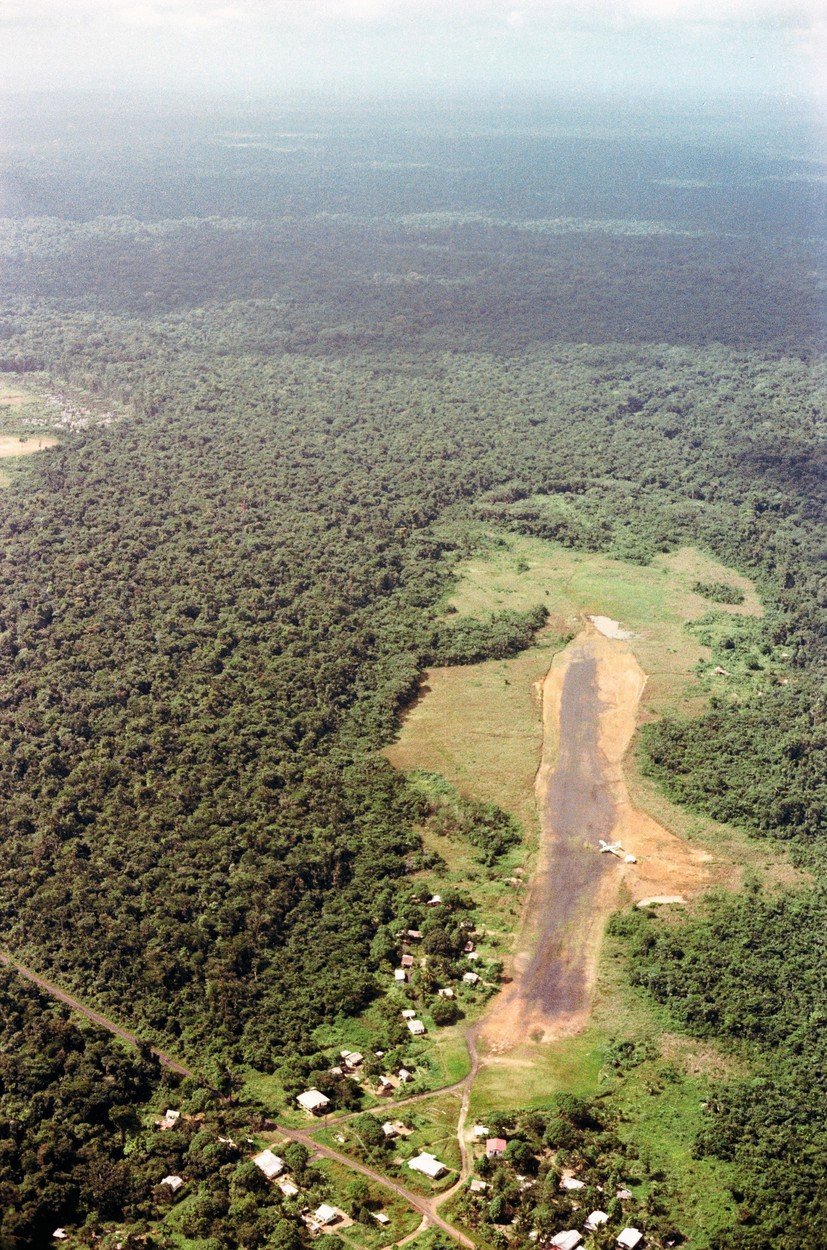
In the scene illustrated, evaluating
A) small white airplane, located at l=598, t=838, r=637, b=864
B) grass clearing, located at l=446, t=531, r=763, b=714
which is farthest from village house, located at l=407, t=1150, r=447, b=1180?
grass clearing, located at l=446, t=531, r=763, b=714

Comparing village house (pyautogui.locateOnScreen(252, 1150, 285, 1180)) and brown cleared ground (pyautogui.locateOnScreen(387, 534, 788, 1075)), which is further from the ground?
brown cleared ground (pyautogui.locateOnScreen(387, 534, 788, 1075))

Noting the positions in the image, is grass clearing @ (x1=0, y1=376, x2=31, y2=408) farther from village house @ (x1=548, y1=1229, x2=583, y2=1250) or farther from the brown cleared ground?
village house @ (x1=548, y1=1229, x2=583, y2=1250)

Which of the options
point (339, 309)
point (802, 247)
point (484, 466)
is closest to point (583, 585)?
point (484, 466)

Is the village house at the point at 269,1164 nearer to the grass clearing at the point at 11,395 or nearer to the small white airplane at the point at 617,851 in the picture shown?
the small white airplane at the point at 617,851

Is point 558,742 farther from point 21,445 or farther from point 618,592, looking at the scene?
point 21,445

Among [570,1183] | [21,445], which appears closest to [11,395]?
[21,445]

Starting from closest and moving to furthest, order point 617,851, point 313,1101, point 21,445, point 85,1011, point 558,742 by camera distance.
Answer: point 313,1101
point 85,1011
point 617,851
point 558,742
point 21,445

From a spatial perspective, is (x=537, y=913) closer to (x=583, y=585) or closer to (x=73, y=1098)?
(x=73, y=1098)
